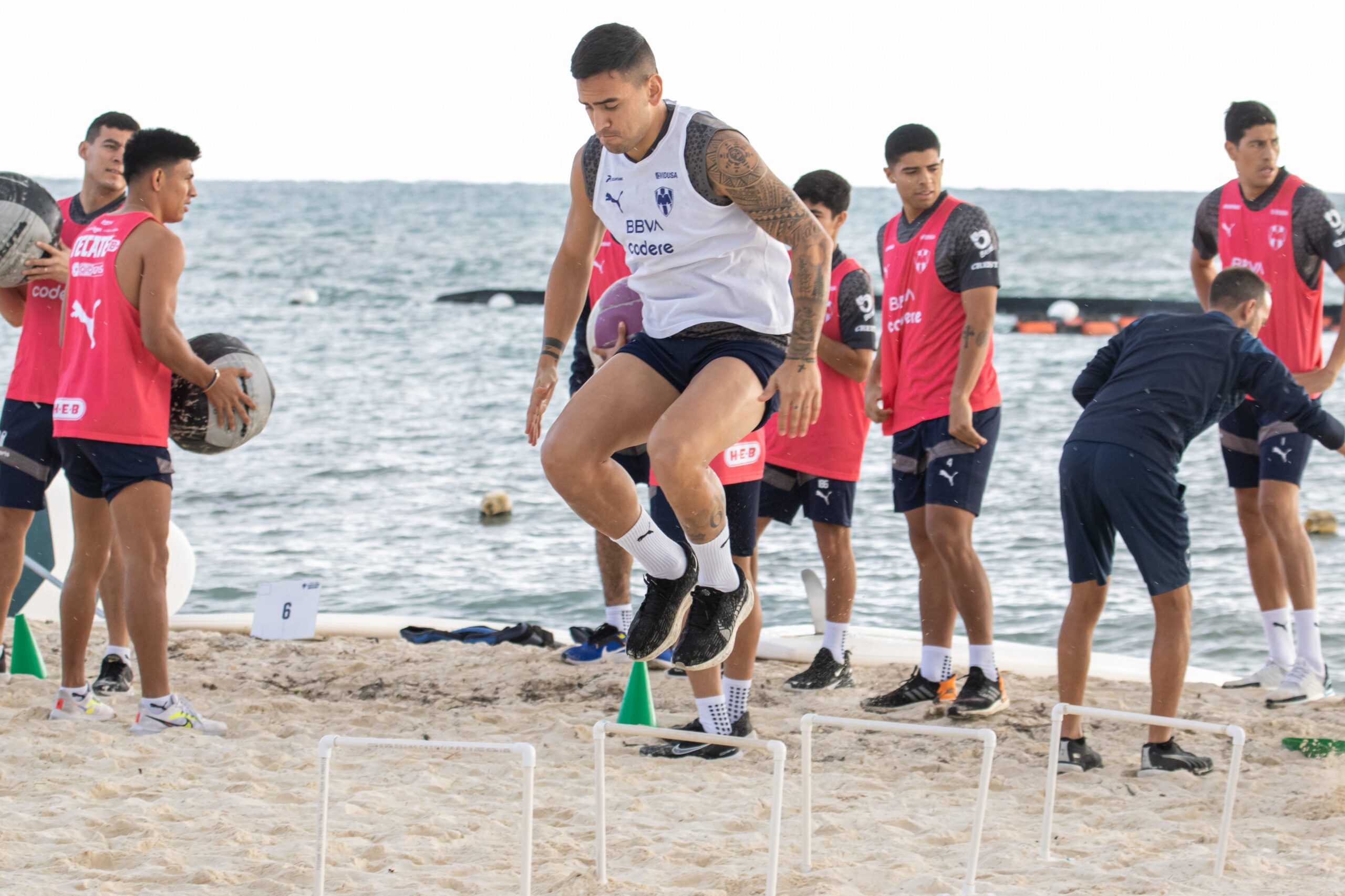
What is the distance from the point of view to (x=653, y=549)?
172 inches

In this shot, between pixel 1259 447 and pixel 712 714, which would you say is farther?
pixel 1259 447

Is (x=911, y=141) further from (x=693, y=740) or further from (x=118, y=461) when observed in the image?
(x=118, y=461)

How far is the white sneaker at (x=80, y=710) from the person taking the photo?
19.0 feet

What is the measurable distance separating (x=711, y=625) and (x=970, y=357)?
2.15m

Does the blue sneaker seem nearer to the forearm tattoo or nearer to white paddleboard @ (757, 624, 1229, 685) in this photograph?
white paddleboard @ (757, 624, 1229, 685)

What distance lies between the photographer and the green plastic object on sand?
5.46 meters

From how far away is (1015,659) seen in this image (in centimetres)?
761

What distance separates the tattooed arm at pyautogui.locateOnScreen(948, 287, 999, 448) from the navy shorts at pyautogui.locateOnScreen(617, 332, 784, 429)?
1749 millimetres

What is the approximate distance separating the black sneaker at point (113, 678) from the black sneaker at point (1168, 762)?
4.81m

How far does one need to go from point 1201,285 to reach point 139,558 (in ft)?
18.3

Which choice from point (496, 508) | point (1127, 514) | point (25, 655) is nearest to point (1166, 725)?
point (1127, 514)

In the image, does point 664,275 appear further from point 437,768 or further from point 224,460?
point 224,460

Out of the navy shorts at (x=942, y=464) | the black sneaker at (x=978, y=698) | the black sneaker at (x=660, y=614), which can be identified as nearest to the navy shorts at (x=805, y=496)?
the navy shorts at (x=942, y=464)

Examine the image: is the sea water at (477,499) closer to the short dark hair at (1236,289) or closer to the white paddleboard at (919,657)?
the white paddleboard at (919,657)
